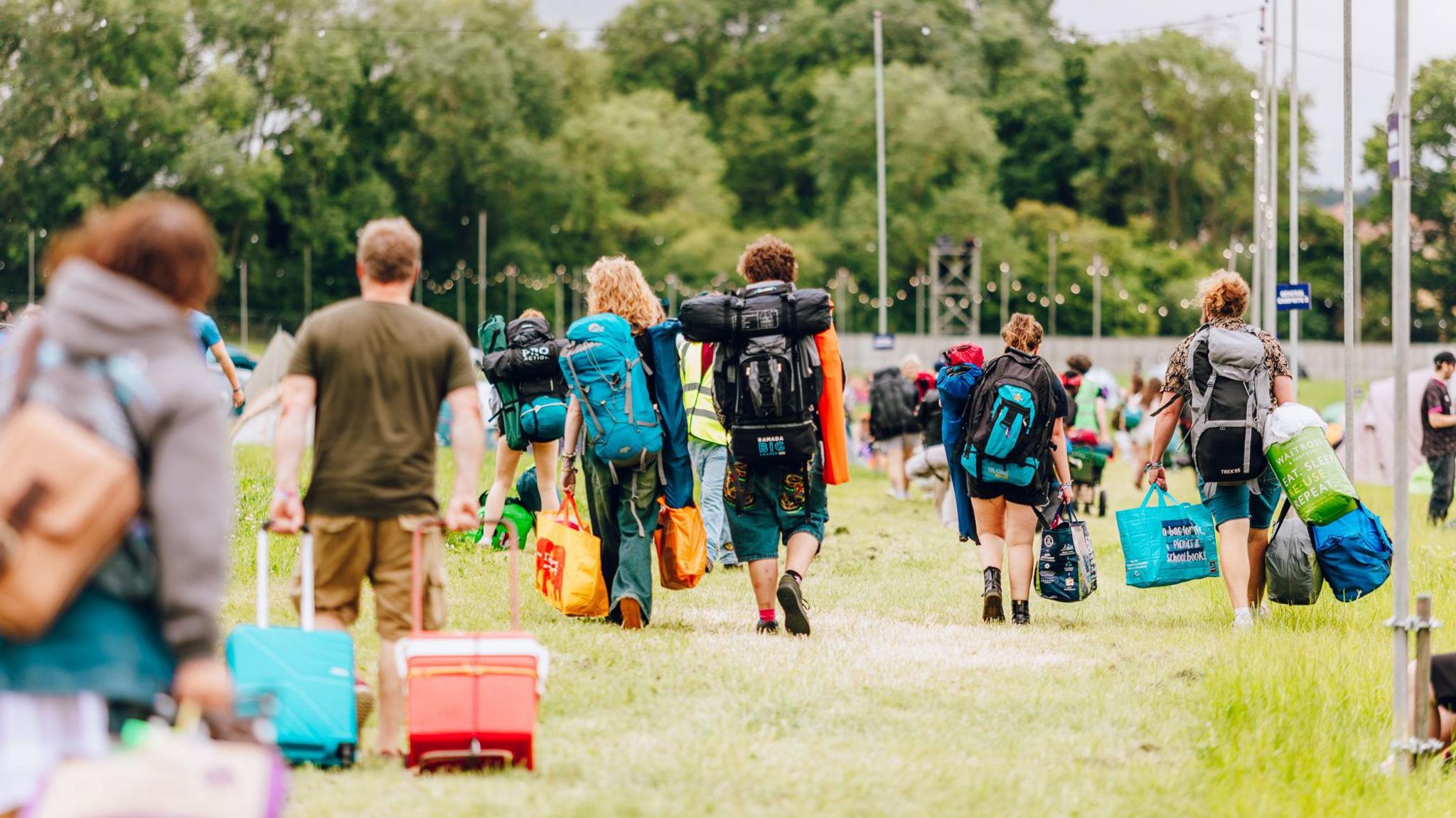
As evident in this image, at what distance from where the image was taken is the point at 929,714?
727 cm

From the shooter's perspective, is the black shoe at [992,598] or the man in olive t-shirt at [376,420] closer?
the man in olive t-shirt at [376,420]

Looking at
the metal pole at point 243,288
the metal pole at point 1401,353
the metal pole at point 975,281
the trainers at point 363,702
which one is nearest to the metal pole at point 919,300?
the metal pole at point 975,281

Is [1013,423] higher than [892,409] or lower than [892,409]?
higher

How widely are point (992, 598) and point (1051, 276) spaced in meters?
79.4

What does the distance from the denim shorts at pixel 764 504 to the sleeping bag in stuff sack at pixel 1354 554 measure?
9.65ft

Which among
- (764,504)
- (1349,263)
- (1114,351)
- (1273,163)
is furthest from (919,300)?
(764,504)

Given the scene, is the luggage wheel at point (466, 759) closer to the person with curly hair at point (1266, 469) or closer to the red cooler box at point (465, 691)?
the red cooler box at point (465, 691)

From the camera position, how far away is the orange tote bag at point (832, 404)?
906 centimetres

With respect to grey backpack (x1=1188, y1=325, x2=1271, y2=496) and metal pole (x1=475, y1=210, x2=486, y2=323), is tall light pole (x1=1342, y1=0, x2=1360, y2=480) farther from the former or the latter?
metal pole (x1=475, y1=210, x2=486, y2=323)

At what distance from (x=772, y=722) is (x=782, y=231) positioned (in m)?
78.5

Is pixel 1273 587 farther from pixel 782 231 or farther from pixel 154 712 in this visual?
pixel 782 231

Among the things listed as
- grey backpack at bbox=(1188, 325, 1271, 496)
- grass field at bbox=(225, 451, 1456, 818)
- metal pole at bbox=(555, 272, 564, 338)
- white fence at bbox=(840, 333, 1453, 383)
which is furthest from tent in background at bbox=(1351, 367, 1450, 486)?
metal pole at bbox=(555, 272, 564, 338)

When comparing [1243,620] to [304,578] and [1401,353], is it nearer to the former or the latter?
[1401,353]

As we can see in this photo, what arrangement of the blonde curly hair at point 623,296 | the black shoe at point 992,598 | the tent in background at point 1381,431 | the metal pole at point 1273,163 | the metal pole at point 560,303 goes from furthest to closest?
the metal pole at point 560,303 → the metal pole at point 1273,163 → the tent in background at point 1381,431 → the black shoe at point 992,598 → the blonde curly hair at point 623,296
